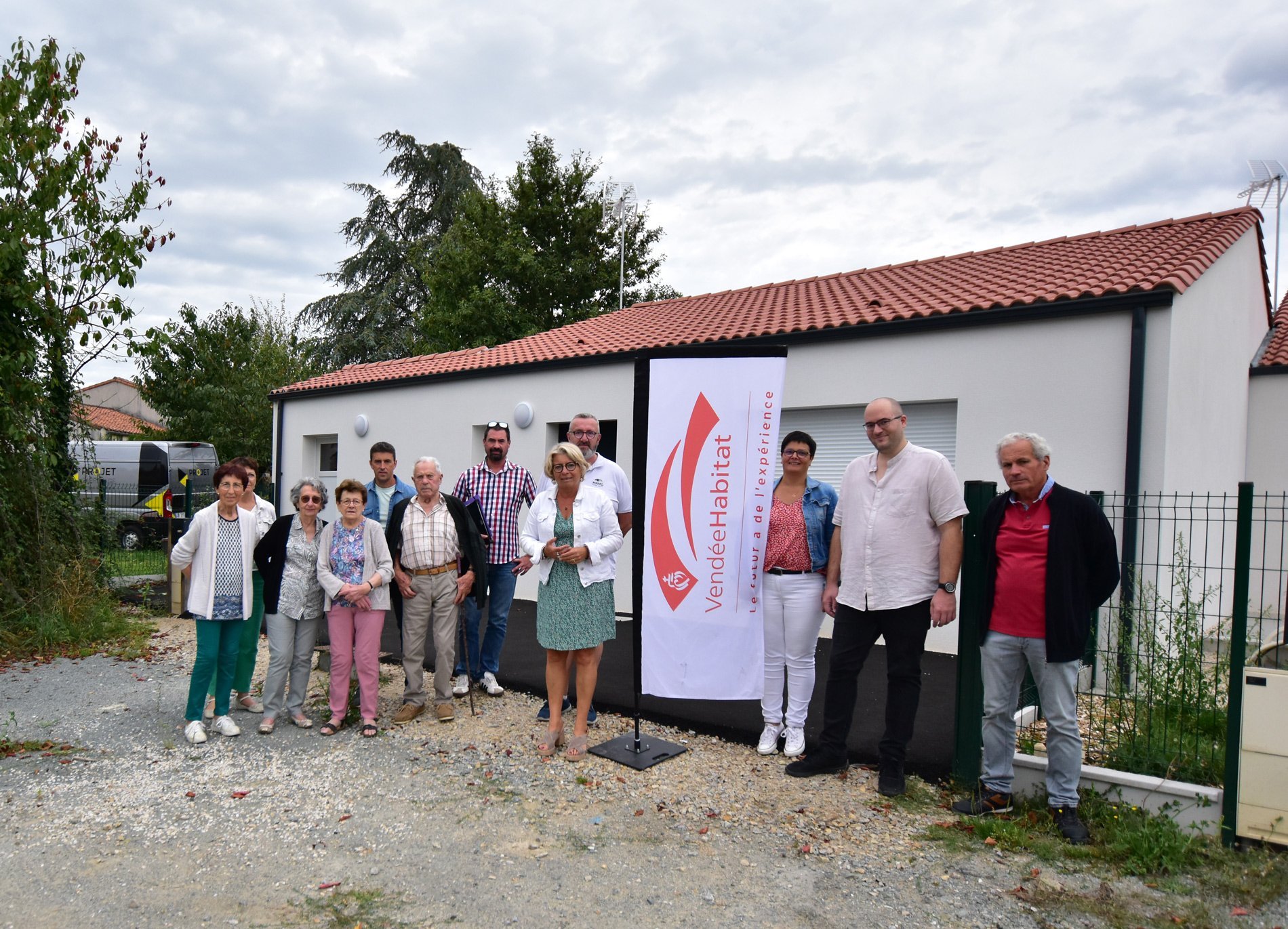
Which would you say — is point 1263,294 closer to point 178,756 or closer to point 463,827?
point 463,827

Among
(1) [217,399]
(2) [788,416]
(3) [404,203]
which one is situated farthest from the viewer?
(3) [404,203]

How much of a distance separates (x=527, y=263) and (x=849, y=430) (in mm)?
16184

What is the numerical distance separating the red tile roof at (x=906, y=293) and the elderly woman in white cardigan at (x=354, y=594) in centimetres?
513

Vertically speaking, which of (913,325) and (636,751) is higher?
(913,325)

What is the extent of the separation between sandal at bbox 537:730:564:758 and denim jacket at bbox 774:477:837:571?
175cm

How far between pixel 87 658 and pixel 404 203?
25450 millimetres

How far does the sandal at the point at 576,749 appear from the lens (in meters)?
4.54

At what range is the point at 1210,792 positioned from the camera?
3.44 metres

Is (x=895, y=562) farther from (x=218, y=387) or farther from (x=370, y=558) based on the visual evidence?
(x=218, y=387)

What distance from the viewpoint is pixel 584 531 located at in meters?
4.59

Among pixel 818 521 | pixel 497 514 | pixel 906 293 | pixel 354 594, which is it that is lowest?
pixel 354 594

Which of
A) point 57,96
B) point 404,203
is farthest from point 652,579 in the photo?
point 404,203

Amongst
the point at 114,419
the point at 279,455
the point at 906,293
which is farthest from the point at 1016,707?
the point at 114,419

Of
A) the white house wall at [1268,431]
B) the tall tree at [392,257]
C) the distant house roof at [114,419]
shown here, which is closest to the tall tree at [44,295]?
the white house wall at [1268,431]
